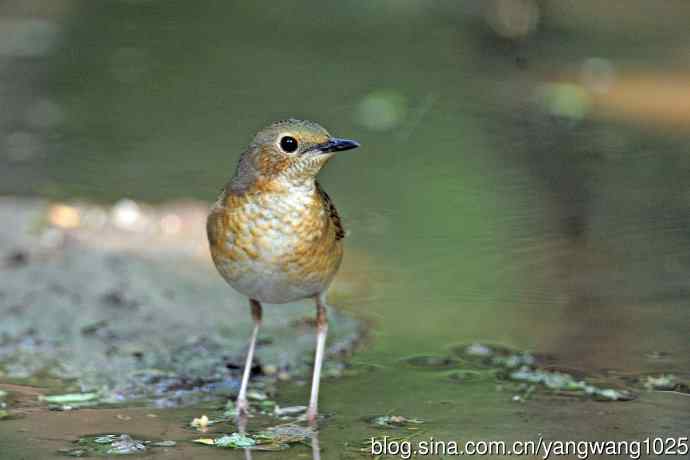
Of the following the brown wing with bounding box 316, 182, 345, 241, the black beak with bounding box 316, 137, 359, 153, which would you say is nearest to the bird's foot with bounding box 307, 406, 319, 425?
the brown wing with bounding box 316, 182, 345, 241

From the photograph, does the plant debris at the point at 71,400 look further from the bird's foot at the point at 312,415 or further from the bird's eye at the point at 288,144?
the bird's eye at the point at 288,144

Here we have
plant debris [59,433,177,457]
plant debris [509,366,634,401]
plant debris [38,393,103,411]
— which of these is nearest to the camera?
plant debris [59,433,177,457]

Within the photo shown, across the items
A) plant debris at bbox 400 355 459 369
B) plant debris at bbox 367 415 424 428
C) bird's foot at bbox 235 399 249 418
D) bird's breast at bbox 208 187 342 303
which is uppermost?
bird's breast at bbox 208 187 342 303

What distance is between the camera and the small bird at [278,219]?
558 centimetres

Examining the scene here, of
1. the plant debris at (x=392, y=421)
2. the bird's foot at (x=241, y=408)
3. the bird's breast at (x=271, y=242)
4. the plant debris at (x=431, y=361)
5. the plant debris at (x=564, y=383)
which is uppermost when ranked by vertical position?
the bird's breast at (x=271, y=242)

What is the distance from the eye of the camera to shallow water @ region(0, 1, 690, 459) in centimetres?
580

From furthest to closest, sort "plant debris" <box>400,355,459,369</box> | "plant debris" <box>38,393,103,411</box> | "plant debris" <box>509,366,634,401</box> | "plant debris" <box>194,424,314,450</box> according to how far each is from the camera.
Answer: "plant debris" <box>400,355,459,369</box> → "plant debris" <box>38,393,103,411</box> → "plant debris" <box>509,366,634,401</box> → "plant debris" <box>194,424,314,450</box>

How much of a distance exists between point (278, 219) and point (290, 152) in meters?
0.30

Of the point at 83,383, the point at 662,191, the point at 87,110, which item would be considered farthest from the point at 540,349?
the point at 87,110

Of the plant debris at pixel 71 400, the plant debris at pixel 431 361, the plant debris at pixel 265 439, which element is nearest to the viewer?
the plant debris at pixel 265 439

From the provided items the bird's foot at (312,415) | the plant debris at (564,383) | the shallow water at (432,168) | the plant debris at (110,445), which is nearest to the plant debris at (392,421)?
the shallow water at (432,168)

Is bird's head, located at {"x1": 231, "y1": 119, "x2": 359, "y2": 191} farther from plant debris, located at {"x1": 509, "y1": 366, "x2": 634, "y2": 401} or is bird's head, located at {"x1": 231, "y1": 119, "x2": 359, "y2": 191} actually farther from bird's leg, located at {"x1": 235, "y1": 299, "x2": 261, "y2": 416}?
plant debris, located at {"x1": 509, "y1": 366, "x2": 634, "y2": 401}

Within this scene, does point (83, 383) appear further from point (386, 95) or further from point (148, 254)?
point (386, 95)

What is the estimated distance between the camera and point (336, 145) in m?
5.55
